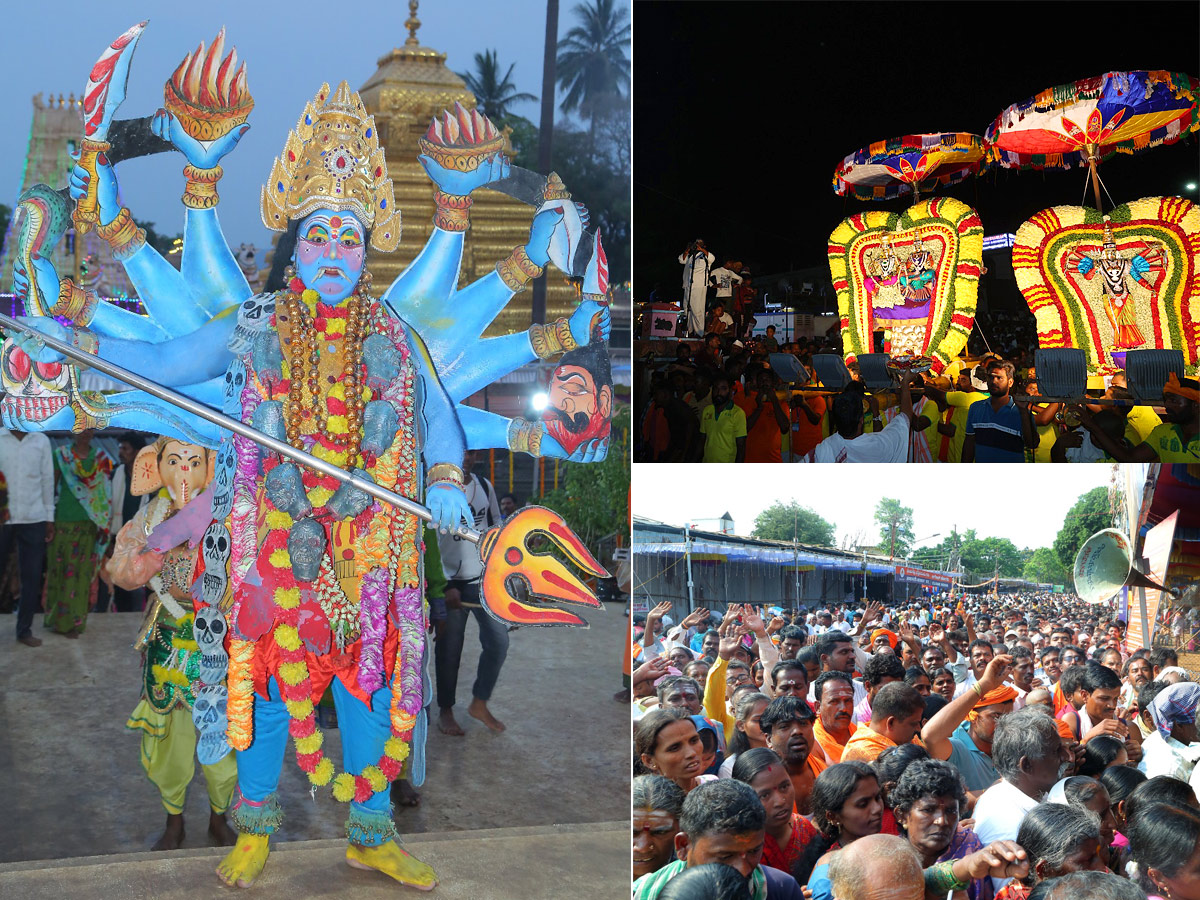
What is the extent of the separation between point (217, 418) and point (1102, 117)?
7097 millimetres

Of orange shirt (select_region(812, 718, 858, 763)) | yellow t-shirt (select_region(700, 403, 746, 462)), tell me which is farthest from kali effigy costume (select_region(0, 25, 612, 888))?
yellow t-shirt (select_region(700, 403, 746, 462))

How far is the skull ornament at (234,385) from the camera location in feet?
10.2

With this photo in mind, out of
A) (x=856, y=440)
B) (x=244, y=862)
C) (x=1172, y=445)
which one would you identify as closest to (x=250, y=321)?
(x=244, y=862)

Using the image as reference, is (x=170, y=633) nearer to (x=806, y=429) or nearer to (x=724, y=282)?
(x=806, y=429)

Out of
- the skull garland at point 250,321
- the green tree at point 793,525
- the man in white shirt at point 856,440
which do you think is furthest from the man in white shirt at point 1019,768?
the skull garland at point 250,321

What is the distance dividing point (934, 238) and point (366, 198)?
244 inches

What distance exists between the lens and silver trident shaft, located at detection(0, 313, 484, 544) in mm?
2863

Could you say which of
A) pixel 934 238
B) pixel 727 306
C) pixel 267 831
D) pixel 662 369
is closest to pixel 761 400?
pixel 662 369

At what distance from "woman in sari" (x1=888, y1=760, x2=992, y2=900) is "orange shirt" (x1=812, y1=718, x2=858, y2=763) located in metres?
0.16

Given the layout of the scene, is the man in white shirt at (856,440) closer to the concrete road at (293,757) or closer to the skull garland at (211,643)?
the concrete road at (293,757)

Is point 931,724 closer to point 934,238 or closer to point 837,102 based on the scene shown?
point 934,238

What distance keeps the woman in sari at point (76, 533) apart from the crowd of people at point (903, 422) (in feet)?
8.87

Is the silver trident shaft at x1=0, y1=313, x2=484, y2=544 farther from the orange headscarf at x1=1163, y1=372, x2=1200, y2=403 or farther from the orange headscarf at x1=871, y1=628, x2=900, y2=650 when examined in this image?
the orange headscarf at x1=1163, y1=372, x2=1200, y2=403

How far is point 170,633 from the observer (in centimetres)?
313
